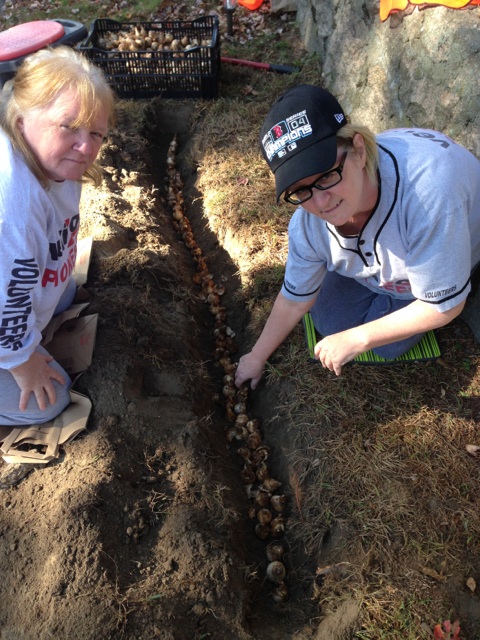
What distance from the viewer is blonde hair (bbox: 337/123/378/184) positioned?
5.42ft

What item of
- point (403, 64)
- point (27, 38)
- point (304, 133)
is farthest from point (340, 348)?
point (27, 38)

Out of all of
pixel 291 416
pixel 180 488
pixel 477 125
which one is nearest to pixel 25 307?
pixel 180 488

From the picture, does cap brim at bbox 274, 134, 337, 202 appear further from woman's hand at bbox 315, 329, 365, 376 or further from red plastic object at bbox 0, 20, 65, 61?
red plastic object at bbox 0, 20, 65, 61

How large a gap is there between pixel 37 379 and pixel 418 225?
68.2 inches

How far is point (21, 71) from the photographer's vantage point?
6.10 feet

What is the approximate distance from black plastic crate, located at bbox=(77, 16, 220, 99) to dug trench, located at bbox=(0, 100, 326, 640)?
250 centimetres

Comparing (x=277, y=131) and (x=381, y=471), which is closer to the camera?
(x=277, y=131)

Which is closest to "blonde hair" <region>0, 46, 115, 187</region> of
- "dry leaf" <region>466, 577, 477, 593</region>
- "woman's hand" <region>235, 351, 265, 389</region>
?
"woman's hand" <region>235, 351, 265, 389</region>

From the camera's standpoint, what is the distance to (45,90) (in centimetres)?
179

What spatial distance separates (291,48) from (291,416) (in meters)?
4.69

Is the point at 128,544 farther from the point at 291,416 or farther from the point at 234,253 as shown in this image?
the point at 234,253

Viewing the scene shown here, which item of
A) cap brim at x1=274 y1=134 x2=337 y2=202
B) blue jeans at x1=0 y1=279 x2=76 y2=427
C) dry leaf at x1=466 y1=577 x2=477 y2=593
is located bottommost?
dry leaf at x1=466 y1=577 x2=477 y2=593

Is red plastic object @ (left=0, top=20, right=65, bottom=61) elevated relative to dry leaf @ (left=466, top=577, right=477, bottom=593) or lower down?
elevated

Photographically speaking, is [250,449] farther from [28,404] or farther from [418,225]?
[418,225]
